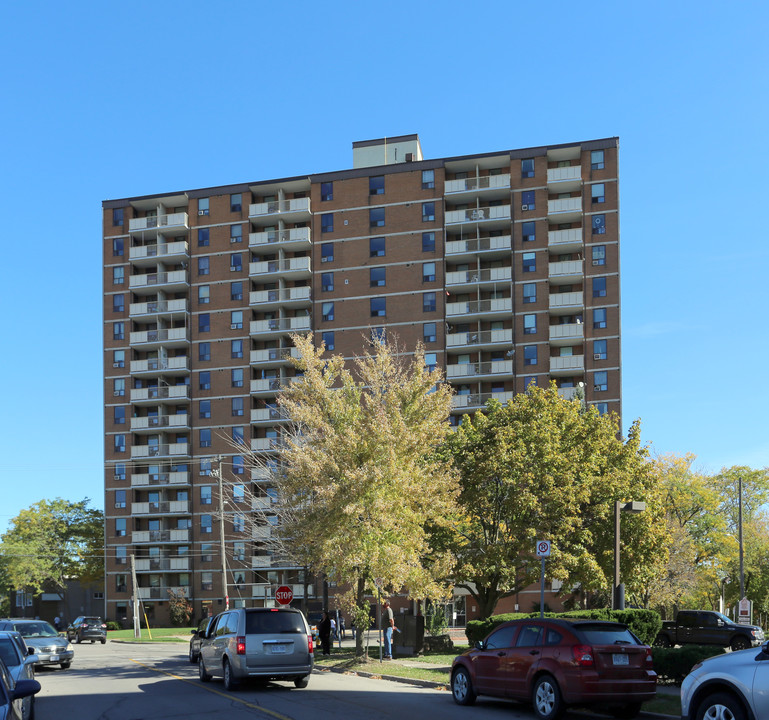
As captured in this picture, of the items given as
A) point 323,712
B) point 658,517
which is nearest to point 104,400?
point 658,517

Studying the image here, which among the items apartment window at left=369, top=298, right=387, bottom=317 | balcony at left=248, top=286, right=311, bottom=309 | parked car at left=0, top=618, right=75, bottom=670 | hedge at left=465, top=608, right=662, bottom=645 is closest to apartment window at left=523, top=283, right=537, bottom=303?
apartment window at left=369, top=298, right=387, bottom=317

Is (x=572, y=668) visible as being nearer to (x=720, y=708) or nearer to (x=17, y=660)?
(x=720, y=708)

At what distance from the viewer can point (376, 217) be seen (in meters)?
75.5

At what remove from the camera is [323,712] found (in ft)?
52.7

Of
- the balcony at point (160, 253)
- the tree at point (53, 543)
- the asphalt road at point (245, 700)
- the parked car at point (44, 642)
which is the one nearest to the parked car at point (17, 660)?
the asphalt road at point (245, 700)

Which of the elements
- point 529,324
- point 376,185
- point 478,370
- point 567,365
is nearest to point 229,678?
point 478,370

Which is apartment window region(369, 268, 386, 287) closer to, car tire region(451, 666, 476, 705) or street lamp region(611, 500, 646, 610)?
street lamp region(611, 500, 646, 610)

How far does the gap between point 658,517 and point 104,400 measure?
55732 millimetres

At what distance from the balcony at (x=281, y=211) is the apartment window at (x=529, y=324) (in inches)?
805

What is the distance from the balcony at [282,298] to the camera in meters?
75.8

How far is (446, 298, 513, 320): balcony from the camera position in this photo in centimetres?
7062

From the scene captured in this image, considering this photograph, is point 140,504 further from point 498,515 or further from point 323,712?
point 323,712

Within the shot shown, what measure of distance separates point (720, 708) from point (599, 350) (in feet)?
197

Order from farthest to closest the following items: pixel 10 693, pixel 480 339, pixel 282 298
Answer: pixel 282 298
pixel 480 339
pixel 10 693
